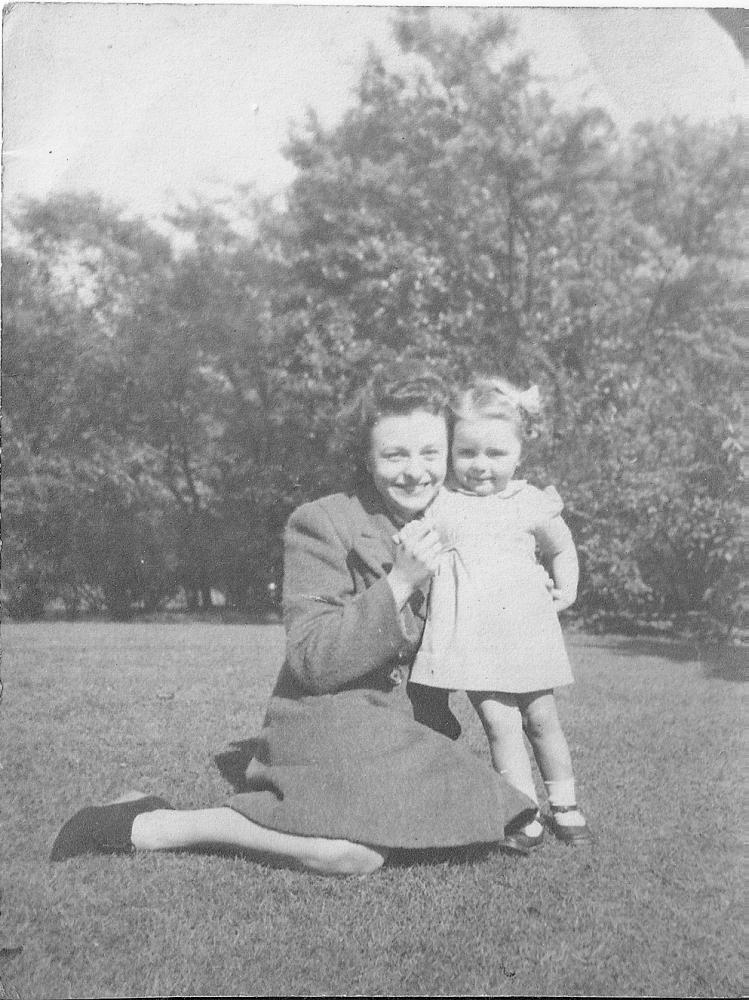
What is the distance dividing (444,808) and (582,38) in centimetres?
196

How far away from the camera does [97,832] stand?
211 cm

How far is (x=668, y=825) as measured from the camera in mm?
2211

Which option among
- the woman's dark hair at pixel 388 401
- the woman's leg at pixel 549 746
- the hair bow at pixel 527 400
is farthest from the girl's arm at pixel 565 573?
the woman's dark hair at pixel 388 401

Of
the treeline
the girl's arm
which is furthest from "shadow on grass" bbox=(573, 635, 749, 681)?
the girl's arm

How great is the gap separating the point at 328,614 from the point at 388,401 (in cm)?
53

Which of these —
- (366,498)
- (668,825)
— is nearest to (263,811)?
(366,498)

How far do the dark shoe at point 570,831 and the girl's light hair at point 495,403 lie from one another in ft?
3.01

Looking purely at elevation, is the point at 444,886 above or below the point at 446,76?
below

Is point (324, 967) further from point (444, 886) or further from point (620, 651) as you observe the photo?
point (620, 651)

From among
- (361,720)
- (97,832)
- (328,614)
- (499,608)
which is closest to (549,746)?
(499,608)

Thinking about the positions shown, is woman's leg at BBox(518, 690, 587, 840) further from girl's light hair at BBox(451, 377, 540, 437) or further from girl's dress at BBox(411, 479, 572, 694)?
girl's light hair at BBox(451, 377, 540, 437)

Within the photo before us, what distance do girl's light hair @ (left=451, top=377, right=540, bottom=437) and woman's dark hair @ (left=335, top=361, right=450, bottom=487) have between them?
1.6 inches

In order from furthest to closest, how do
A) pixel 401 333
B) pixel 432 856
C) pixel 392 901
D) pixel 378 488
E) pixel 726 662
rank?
pixel 401 333, pixel 726 662, pixel 378 488, pixel 432 856, pixel 392 901

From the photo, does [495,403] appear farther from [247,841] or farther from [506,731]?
[247,841]
